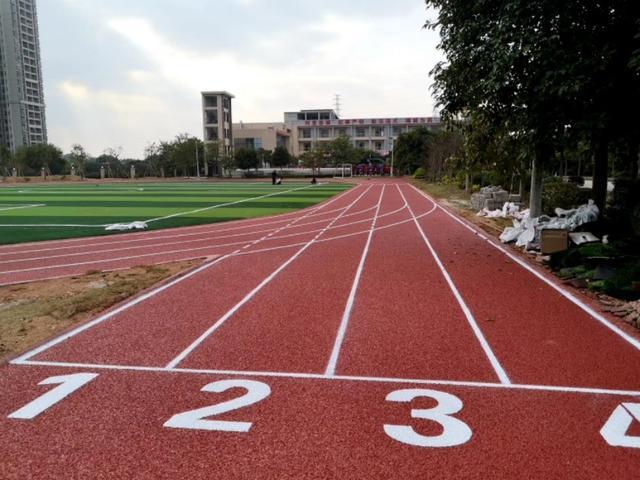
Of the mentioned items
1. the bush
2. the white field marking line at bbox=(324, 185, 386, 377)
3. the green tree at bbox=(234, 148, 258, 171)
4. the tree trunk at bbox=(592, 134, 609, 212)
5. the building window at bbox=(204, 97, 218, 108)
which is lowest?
the white field marking line at bbox=(324, 185, 386, 377)

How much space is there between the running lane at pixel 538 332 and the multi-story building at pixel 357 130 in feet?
268

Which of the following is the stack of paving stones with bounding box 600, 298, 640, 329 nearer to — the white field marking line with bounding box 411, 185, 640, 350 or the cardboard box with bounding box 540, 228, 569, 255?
the white field marking line with bounding box 411, 185, 640, 350

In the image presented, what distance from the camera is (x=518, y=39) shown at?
8.34 m

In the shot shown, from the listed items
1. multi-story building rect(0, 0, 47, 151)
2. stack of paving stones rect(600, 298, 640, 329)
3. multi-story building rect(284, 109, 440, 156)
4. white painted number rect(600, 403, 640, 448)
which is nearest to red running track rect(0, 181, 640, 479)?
white painted number rect(600, 403, 640, 448)

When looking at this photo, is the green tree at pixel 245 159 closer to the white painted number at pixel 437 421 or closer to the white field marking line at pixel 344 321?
the white field marking line at pixel 344 321

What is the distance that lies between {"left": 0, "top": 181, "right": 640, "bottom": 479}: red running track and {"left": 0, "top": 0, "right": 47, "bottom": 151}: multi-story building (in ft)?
364

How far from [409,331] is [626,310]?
10.1ft

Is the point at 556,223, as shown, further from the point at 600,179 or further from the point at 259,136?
the point at 259,136

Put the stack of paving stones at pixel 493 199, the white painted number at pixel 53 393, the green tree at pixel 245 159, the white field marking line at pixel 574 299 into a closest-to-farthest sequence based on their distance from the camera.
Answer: the white painted number at pixel 53 393
the white field marking line at pixel 574 299
the stack of paving stones at pixel 493 199
the green tree at pixel 245 159

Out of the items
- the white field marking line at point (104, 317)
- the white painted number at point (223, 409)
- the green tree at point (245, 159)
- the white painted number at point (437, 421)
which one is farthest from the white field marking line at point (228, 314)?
the green tree at point (245, 159)

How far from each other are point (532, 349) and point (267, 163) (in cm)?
7695

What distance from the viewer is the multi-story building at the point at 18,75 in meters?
101

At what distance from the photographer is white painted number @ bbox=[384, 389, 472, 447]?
3.62m

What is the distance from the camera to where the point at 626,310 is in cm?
671
